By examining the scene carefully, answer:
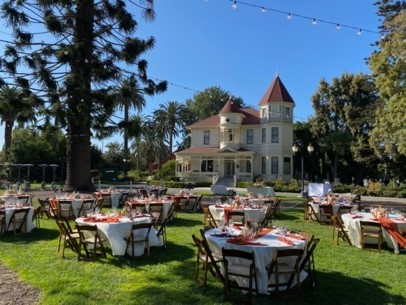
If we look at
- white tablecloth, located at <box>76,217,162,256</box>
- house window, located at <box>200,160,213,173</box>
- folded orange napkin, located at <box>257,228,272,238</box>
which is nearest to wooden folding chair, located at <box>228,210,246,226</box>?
white tablecloth, located at <box>76,217,162,256</box>

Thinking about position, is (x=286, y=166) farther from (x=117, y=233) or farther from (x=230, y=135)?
(x=117, y=233)

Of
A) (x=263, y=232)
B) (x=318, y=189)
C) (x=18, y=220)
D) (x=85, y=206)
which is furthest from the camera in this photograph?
(x=318, y=189)

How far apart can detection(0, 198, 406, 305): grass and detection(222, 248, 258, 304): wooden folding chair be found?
18 cm

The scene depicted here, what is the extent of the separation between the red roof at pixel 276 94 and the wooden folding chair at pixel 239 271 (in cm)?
3751

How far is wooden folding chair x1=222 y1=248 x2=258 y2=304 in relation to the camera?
5.53 meters

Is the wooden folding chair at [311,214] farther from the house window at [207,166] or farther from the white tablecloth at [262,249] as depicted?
the house window at [207,166]

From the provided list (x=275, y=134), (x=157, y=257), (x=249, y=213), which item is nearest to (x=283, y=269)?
(x=157, y=257)

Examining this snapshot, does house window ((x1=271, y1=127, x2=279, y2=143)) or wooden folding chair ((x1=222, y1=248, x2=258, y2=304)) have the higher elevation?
house window ((x1=271, y1=127, x2=279, y2=143))

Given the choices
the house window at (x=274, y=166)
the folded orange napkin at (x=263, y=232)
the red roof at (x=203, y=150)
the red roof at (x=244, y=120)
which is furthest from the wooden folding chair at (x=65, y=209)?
the red roof at (x=244, y=120)

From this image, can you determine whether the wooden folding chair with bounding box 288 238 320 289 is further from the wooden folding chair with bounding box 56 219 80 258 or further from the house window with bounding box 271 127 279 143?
the house window with bounding box 271 127 279 143

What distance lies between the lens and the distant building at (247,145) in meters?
42.2

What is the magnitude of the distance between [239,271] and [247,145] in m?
38.9

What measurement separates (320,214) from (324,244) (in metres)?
4.17

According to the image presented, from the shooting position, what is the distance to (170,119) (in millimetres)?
64000
